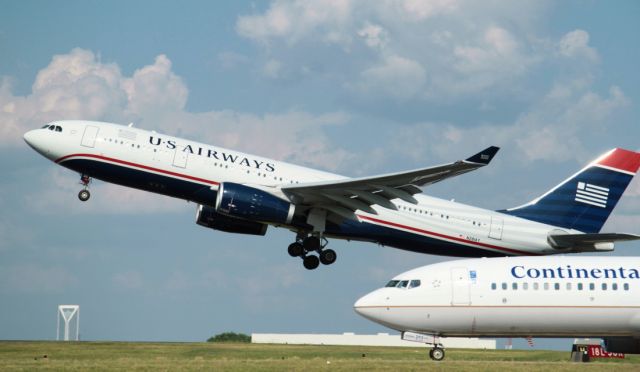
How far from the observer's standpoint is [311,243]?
1836 inches

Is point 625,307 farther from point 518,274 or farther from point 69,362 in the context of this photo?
point 69,362

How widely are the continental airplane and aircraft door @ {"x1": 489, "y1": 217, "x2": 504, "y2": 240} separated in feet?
37.3

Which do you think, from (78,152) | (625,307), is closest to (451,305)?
(625,307)

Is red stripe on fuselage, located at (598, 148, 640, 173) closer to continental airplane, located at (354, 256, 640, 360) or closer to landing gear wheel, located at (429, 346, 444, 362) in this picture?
continental airplane, located at (354, 256, 640, 360)

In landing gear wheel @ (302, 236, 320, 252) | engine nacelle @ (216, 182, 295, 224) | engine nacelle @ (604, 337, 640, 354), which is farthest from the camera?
landing gear wheel @ (302, 236, 320, 252)

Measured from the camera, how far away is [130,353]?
134ft

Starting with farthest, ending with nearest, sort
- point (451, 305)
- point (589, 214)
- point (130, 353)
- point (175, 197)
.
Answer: point (589, 214) → point (175, 197) → point (130, 353) → point (451, 305)

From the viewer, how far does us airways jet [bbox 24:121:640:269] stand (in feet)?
141

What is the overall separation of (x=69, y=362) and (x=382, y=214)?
18.6m

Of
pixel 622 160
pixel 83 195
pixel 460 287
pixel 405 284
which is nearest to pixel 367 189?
pixel 405 284

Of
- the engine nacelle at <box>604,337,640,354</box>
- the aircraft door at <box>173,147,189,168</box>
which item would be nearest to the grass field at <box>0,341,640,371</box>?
the engine nacelle at <box>604,337,640,354</box>

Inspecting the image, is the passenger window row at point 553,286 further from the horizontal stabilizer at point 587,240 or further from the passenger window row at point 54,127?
the passenger window row at point 54,127

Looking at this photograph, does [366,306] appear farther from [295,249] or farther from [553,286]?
[295,249]

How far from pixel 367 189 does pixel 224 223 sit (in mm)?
7873
